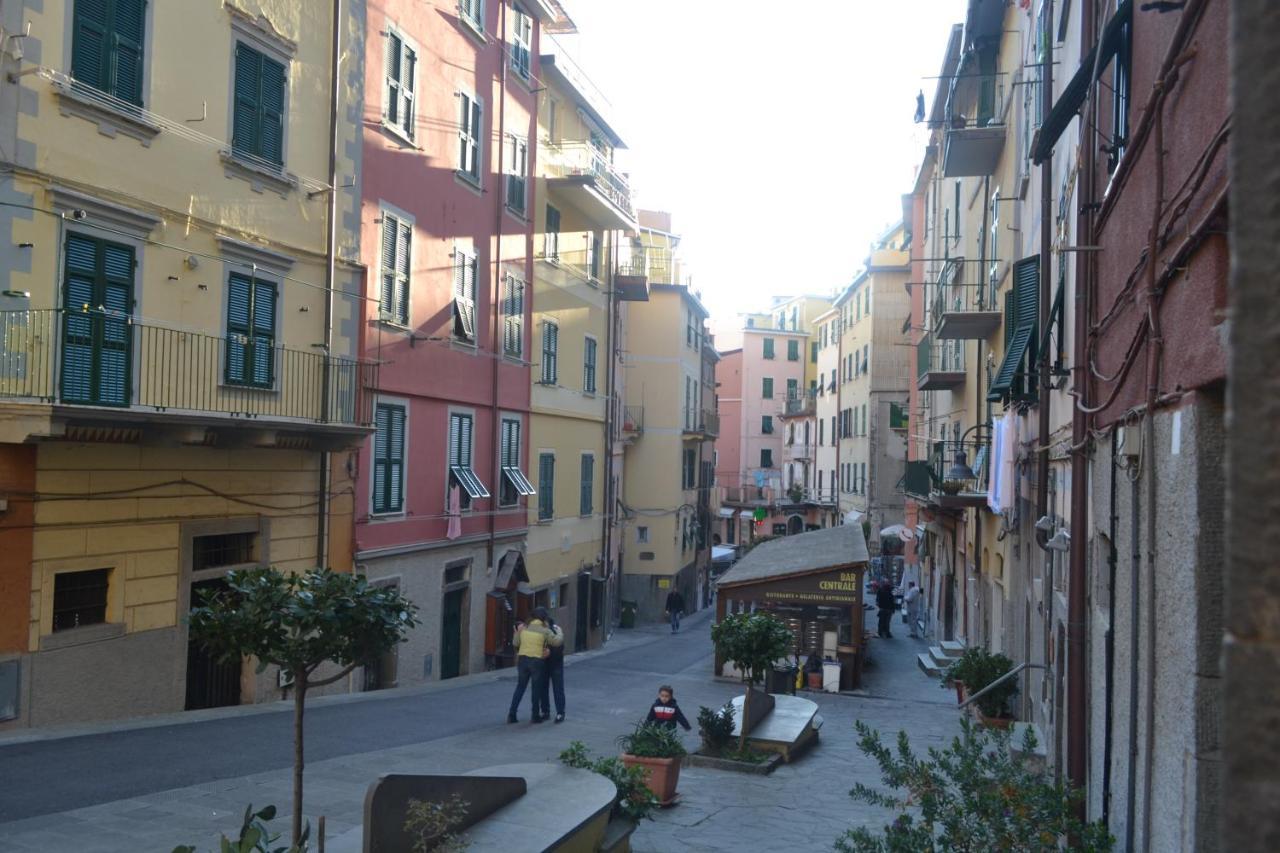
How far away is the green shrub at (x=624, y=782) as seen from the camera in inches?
382

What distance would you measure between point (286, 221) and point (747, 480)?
67.5 metres

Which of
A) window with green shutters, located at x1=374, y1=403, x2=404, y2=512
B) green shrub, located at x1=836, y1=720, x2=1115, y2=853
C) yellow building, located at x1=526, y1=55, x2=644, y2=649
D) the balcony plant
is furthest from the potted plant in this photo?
A: yellow building, located at x1=526, y1=55, x2=644, y2=649

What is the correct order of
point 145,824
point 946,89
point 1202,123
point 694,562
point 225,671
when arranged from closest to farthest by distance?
point 1202,123
point 145,824
point 225,671
point 946,89
point 694,562

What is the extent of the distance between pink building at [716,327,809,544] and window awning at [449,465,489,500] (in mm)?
56386

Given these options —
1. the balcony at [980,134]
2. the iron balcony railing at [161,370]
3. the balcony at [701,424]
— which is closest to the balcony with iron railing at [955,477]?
the balcony at [980,134]

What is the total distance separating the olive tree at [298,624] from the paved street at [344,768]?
2.10 metres

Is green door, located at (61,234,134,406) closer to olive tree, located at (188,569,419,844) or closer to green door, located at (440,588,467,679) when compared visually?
olive tree, located at (188,569,419,844)

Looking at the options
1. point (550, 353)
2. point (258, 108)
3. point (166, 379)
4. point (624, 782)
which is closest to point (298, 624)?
point (624, 782)

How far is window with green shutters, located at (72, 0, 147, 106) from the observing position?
506 inches

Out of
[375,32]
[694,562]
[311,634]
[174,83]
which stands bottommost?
[694,562]

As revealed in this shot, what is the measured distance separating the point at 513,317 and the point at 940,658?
12543 mm

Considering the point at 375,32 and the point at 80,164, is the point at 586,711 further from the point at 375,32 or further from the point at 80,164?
the point at 375,32

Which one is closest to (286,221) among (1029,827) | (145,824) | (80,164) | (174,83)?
(174,83)

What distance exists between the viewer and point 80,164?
12984mm
